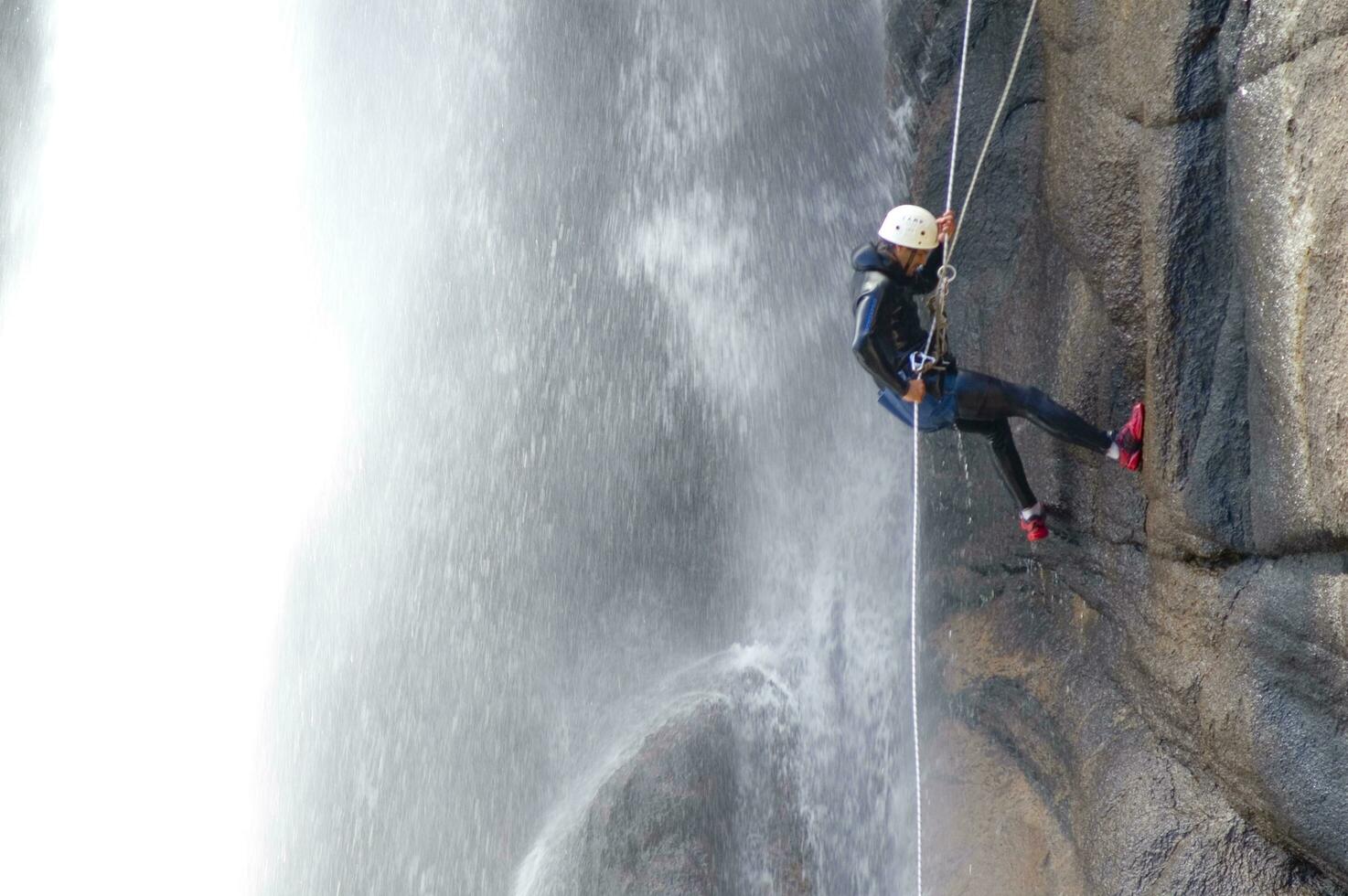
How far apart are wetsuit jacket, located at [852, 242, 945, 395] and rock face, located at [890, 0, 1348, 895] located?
74 centimetres

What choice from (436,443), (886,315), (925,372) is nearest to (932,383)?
(925,372)

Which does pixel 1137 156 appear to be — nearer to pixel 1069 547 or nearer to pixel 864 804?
pixel 1069 547

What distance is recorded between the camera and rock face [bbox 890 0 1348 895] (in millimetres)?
4316

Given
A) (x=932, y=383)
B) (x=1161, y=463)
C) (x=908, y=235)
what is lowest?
(x=1161, y=463)

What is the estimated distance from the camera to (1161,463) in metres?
5.11

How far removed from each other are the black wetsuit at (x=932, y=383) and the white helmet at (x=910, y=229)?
0.11m

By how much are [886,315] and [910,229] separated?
412 mm

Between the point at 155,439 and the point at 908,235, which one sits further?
the point at 155,439

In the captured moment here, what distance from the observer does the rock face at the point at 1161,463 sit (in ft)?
14.2

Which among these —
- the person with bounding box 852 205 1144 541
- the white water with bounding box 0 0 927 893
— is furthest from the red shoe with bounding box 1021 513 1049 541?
the white water with bounding box 0 0 927 893

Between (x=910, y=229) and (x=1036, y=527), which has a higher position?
(x=910, y=229)

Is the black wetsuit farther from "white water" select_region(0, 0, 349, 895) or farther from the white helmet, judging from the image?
"white water" select_region(0, 0, 349, 895)

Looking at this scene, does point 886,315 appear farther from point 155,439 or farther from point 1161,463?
point 155,439

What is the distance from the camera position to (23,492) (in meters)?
10.7
